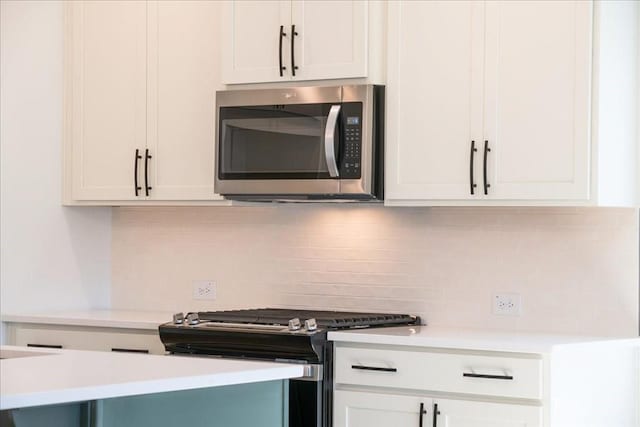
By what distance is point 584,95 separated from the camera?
12.7 feet

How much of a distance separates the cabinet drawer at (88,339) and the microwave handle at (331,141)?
1056 millimetres

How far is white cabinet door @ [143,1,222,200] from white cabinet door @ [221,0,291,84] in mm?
163

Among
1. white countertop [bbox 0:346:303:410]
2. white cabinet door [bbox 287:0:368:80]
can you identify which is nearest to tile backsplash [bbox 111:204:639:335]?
white cabinet door [bbox 287:0:368:80]

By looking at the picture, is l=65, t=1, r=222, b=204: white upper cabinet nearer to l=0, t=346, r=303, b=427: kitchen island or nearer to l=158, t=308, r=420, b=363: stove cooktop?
l=158, t=308, r=420, b=363: stove cooktop

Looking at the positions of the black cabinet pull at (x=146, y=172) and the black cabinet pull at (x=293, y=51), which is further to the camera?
the black cabinet pull at (x=146, y=172)

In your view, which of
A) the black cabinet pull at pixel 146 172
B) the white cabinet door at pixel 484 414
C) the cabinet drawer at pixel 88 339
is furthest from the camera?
the black cabinet pull at pixel 146 172

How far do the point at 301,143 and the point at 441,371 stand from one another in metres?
1.09

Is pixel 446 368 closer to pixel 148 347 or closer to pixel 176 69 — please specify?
pixel 148 347

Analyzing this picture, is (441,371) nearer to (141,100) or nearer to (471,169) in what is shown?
(471,169)

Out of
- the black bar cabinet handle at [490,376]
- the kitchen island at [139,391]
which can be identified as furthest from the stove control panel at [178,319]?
the black bar cabinet handle at [490,376]

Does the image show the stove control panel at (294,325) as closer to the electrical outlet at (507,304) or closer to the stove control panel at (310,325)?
the stove control panel at (310,325)

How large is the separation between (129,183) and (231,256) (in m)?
0.58

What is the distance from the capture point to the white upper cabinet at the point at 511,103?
3.87 metres

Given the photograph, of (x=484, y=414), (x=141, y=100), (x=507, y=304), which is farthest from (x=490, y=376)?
(x=141, y=100)
